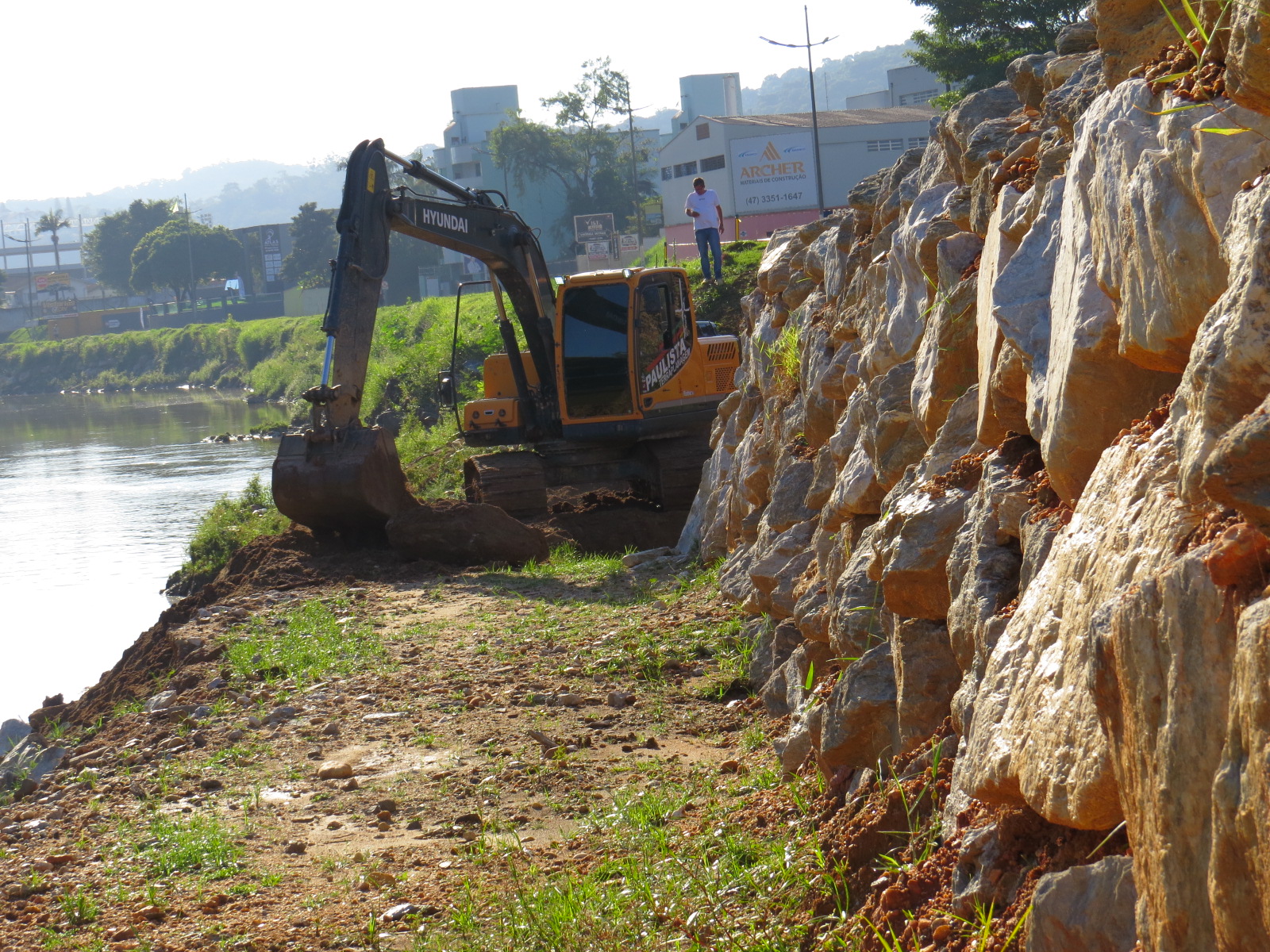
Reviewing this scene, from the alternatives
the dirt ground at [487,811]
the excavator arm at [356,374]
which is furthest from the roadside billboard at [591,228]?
the dirt ground at [487,811]

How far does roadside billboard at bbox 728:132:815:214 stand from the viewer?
212 ft

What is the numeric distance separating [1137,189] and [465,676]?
5948 mm

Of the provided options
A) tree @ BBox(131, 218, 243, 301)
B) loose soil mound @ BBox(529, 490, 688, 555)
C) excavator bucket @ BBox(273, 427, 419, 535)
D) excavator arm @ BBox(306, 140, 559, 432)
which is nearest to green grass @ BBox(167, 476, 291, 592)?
loose soil mound @ BBox(529, 490, 688, 555)

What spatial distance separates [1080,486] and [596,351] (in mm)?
12475

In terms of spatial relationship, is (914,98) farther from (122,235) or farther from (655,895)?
(122,235)

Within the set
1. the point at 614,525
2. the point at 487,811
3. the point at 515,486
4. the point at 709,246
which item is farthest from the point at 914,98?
the point at 487,811

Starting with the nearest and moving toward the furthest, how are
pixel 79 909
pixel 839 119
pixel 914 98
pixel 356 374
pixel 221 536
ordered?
pixel 79 909 < pixel 356 374 < pixel 221 536 < pixel 839 119 < pixel 914 98

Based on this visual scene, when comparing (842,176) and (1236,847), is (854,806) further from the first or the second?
(842,176)

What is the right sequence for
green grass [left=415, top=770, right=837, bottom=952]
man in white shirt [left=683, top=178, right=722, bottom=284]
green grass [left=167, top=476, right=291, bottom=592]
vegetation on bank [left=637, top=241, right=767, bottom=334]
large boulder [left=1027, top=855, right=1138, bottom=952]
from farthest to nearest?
1. vegetation on bank [left=637, top=241, right=767, bottom=334]
2. man in white shirt [left=683, top=178, right=722, bottom=284]
3. green grass [left=167, top=476, right=291, bottom=592]
4. green grass [left=415, top=770, right=837, bottom=952]
5. large boulder [left=1027, top=855, right=1138, bottom=952]

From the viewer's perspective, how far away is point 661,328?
1546 centimetres

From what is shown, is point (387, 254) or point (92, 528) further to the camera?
point (92, 528)

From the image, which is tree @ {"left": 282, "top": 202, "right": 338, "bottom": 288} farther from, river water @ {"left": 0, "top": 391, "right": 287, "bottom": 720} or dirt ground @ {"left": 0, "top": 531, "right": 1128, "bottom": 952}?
dirt ground @ {"left": 0, "top": 531, "right": 1128, "bottom": 952}

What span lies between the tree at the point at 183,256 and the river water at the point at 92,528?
66077 mm

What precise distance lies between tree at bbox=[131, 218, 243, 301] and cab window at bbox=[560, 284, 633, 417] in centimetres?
10843
